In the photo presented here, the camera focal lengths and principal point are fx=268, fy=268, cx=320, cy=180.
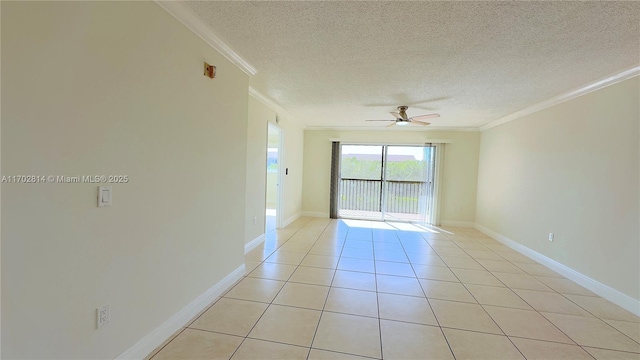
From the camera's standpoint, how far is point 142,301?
167 cm

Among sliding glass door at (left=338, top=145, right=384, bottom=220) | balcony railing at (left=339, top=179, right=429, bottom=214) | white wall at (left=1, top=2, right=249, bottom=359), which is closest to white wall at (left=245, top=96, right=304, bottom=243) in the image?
white wall at (left=1, top=2, right=249, bottom=359)

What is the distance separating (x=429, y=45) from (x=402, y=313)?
2.23m

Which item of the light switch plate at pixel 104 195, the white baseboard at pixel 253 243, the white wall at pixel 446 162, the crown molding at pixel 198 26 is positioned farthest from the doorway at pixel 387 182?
the light switch plate at pixel 104 195

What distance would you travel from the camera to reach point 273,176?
802 centimetres

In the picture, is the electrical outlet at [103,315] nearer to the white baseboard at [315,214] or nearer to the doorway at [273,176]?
the doorway at [273,176]

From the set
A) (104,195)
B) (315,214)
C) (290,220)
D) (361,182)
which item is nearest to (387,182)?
(361,182)

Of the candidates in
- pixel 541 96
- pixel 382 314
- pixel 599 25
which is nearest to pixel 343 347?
pixel 382 314

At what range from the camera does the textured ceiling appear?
1.72 meters

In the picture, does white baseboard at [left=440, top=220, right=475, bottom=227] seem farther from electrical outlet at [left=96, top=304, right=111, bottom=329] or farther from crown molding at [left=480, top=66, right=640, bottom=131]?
electrical outlet at [left=96, top=304, right=111, bottom=329]

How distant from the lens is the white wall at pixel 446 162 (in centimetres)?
588

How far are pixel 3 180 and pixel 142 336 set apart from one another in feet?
3.87

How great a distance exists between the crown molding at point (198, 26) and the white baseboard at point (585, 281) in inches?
165

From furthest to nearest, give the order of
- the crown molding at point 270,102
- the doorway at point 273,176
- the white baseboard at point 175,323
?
the doorway at point 273,176, the crown molding at point 270,102, the white baseboard at point 175,323

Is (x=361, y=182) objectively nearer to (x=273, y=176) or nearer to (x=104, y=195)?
(x=273, y=176)
